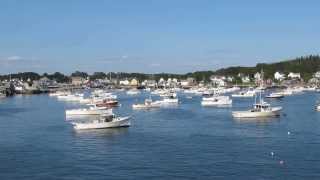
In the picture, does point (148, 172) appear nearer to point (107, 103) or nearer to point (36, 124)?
point (36, 124)

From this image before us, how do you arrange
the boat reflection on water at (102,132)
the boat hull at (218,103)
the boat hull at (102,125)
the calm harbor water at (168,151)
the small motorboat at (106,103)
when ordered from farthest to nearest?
the boat hull at (218,103), the small motorboat at (106,103), the boat hull at (102,125), the boat reflection on water at (102,132), the calm harbor water at (168,151)

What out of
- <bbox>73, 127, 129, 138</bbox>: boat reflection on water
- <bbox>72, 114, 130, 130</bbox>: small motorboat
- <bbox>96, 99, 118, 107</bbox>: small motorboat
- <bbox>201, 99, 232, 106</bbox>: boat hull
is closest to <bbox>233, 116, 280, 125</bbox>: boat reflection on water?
<bbox>72, 114, 130, 130</bbox>: small motorboat

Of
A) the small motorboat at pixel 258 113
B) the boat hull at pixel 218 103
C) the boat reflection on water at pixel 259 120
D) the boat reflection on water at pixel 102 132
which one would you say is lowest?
the boat reflection on water at pixel 102 132

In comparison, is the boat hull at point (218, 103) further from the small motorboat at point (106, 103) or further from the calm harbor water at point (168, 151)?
the calm harbor water at point (168, 151)

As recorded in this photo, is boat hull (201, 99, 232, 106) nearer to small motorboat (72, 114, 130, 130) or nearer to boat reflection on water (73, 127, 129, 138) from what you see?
small motorboat (72, 114, 130, 130)

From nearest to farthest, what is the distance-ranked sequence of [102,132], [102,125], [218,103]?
[102,132]
[102,125]
[218,103]

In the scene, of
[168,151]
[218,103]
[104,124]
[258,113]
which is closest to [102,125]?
[104,124]

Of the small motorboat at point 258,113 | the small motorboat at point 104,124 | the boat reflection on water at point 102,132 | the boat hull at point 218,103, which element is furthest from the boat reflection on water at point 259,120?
the boat hull at point 218,103

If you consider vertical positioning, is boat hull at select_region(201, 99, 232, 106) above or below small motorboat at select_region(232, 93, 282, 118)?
below

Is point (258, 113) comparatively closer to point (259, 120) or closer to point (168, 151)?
point (259, 120)

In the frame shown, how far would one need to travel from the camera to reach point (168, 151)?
40.1 metres

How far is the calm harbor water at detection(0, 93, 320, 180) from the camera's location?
33.0 metres

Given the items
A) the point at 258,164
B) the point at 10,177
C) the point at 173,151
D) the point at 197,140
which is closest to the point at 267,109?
the point at 197,140

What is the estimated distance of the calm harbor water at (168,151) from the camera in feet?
108
